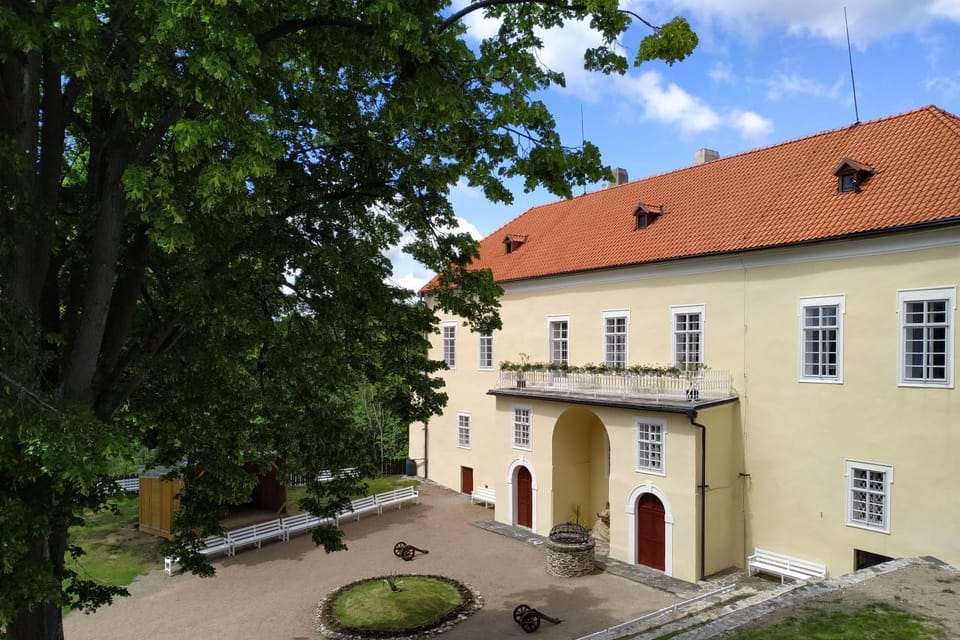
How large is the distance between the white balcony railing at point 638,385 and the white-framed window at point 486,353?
4454mm

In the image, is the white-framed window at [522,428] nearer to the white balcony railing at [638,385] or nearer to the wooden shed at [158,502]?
the white balcony railing at [638,385]

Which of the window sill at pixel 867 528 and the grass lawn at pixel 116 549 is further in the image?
the grass lawn at pixel 116 549

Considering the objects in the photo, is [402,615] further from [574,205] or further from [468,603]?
[574,205]

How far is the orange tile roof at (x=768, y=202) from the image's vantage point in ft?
50.0

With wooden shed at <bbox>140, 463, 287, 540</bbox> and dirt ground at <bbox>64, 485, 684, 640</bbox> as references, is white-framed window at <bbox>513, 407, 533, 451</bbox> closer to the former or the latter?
dirt ground at <bbox>64, 485, 684, 640</bbox>

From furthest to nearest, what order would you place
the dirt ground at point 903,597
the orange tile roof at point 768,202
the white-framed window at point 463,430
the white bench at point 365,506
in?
the white-framed window at point 463,430 → the white bench at point 365,506 → the orange tile roof at point 768,202 → the dirt ground at point 903,597

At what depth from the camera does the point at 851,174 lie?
1655cm

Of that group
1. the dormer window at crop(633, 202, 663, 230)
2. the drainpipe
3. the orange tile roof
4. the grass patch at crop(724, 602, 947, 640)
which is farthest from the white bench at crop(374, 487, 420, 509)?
the grass patch at crop(724, 602, 947, 640)

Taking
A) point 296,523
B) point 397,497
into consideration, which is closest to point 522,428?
point 397,497

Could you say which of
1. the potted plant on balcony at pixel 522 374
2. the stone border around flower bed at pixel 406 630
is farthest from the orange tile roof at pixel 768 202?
the stone border around flower bed at pixel 406 630

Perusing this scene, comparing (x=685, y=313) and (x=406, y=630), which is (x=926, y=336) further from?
(x=406, y=630)

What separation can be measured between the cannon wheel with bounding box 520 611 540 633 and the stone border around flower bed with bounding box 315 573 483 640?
163 cm

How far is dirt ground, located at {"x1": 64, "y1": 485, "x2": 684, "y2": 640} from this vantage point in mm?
14539

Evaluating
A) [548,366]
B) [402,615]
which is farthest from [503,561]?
[548,366]
